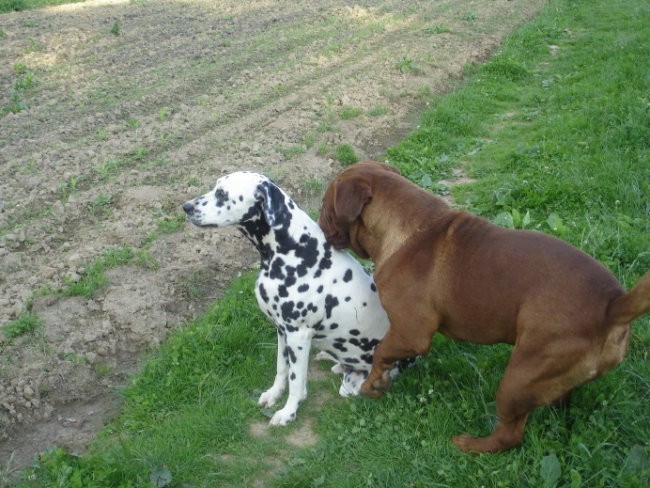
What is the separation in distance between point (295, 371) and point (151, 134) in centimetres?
576

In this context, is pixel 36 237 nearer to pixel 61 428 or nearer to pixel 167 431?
pixel 61 428

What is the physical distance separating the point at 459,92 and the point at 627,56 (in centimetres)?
320

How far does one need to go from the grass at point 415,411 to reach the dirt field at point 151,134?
57 centimetres

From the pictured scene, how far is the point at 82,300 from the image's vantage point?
5.95 metres

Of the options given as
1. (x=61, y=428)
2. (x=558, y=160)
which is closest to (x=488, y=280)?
(x=61, y=428)

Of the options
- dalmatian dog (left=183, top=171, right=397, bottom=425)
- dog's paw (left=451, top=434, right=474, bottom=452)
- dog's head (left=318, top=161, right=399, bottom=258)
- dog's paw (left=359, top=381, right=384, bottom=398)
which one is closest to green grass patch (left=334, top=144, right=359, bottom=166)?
dog's head (left=318, top=161, right=399, bottom=258)

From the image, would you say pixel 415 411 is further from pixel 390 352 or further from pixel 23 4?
pixel 23 4

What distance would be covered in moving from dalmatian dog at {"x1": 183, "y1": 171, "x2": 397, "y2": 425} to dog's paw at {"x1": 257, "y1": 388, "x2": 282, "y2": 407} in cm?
19

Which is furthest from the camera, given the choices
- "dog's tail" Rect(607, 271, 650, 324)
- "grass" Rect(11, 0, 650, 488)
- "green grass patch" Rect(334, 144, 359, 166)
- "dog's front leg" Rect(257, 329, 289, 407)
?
"green grass patch" Rect(334, 144, 359, 166)

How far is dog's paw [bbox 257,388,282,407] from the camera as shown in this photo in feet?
15.9

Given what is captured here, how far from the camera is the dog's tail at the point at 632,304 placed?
322 cm

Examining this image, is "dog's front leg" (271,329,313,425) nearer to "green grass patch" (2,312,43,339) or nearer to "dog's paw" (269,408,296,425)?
"dog's paw" (269,408,296,425)

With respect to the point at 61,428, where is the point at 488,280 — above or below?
above

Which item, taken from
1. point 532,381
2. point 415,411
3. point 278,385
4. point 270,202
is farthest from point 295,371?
point 532,381
